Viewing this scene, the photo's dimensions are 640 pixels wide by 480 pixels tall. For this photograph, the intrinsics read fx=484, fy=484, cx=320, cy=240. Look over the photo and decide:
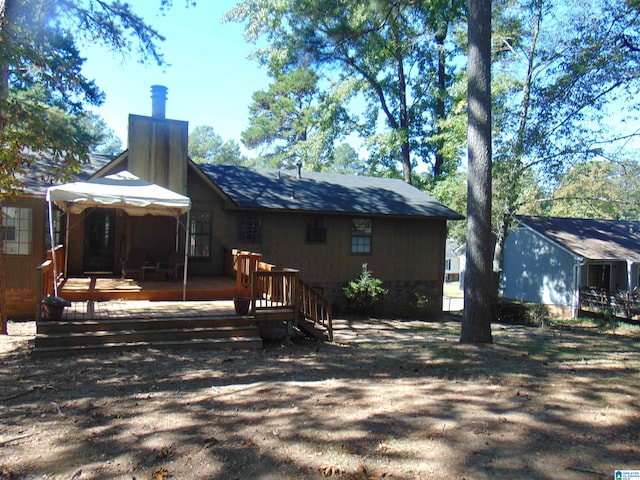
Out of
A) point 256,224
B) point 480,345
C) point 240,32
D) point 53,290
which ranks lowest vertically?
point 480,345

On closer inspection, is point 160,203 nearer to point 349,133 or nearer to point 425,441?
point 425,441

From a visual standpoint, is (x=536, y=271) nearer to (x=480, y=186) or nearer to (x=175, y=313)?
(x=480, y=186)

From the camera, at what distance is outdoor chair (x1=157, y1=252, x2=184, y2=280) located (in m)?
12.1

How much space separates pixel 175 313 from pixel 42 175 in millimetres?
5021

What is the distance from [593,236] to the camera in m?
25.0

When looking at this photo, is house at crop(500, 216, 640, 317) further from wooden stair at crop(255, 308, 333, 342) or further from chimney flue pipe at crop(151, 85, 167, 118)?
chimney flue pipe at crop(151, 85, 167, 118)

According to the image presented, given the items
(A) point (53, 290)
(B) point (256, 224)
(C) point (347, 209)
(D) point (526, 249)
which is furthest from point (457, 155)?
(A) point (53, 290)

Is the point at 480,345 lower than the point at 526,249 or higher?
lower

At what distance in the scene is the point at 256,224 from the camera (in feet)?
47.6

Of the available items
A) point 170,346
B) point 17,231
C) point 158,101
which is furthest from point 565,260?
point 17,231

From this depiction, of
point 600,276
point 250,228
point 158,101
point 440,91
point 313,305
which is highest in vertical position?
point 440,91

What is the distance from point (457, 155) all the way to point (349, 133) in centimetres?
639

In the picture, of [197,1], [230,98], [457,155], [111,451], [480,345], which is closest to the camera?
[111,451]

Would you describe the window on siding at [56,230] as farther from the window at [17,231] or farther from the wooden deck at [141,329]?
the wooden deck at [141,329]
